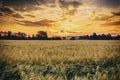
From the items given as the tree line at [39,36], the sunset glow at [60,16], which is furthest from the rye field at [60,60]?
the sunset glow at [60,16]

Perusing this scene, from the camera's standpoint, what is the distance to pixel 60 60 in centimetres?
355

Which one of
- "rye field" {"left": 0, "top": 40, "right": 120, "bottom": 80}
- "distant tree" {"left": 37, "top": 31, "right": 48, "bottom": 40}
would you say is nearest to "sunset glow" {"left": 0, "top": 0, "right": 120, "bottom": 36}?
"distant tree" {"left": 37, "top": 31, "right": 48, "bottom": 40}

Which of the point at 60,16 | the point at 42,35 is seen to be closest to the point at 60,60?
the point at 42,35

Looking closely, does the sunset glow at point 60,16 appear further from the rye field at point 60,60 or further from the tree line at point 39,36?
the rye field at point 60,60

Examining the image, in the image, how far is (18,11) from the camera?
351 cm

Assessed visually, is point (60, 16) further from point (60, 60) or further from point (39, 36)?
point (60, 60)

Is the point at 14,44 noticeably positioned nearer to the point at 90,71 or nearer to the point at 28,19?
the point at 28,19

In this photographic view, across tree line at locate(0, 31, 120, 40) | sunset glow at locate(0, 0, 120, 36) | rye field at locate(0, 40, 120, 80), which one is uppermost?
sunset glow at locate(0, 0, 120, 36)

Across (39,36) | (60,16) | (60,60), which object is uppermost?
(60,16)

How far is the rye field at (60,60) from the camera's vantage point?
3393 millimetres

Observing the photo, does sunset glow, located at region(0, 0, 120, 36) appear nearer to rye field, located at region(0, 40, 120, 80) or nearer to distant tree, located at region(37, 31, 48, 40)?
distant tree, located at region(37, 31, 48, 40)

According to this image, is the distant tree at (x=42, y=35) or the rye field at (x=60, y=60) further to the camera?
the distant tree at (x=42, y=35)

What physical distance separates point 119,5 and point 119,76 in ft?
3.16

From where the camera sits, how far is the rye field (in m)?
3.39
